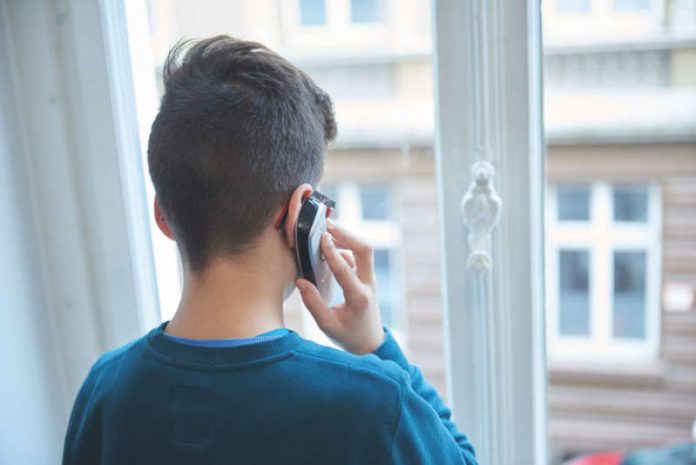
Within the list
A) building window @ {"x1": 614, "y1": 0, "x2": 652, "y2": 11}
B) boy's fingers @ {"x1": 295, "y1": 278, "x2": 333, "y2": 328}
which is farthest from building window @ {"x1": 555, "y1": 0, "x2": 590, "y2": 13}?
boy's fingers @ {"x1": 295, "y1": 278, "x2": 333, "y2": 328}

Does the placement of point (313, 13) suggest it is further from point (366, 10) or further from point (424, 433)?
point (424, 433)

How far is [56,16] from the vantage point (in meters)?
1.09

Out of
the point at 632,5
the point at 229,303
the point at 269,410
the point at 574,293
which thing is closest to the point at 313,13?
the point at 632,5

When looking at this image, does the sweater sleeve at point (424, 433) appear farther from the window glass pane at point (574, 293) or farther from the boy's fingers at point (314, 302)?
the window glass pane at point (574, 293)

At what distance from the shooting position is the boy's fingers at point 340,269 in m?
0.79

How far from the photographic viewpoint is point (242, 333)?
72 cm

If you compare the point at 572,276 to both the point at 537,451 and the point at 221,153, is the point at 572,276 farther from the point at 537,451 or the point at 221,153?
the point at 221,153

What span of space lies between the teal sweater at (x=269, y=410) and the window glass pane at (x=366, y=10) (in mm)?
641

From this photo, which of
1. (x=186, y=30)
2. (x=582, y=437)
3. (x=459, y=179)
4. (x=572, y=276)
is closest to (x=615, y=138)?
(x=572, y=276)

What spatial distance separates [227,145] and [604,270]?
5.59 ft

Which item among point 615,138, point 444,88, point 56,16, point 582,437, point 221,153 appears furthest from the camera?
point 582,437

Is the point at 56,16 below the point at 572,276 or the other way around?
the other way around

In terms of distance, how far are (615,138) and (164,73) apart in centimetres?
117

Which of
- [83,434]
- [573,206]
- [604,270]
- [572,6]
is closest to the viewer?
[83,434]
